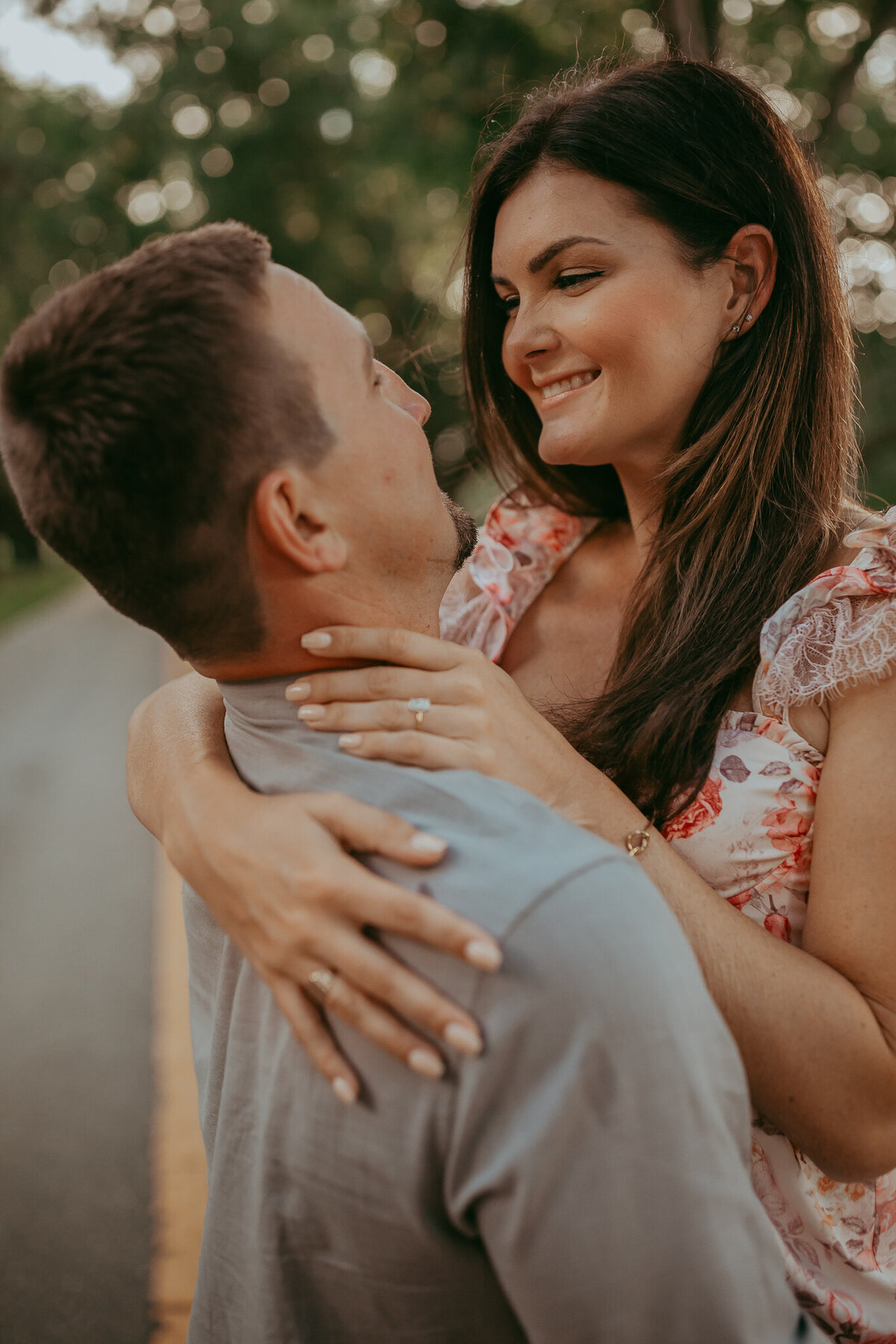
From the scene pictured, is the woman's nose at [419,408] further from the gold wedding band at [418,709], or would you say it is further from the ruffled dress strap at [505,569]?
the ruffled dress strap at [505,569]

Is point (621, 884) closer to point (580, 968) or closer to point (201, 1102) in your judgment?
point (580, 968)

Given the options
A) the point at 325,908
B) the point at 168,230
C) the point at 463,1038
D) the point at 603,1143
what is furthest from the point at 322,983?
the point at 168,230

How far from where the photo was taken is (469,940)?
3.53ft

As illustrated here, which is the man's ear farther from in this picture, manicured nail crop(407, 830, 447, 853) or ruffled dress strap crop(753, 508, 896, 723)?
ruffled dress strap crop(753, 508, 896, 723)

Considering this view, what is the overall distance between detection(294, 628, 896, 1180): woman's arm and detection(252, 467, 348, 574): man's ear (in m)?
0.12

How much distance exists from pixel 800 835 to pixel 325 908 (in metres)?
0.87

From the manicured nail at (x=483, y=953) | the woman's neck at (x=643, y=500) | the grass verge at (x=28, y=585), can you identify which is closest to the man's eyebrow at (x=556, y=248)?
the woman's neck at (x=643, y=500)

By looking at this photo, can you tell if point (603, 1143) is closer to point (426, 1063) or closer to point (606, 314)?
point (426, 1063)

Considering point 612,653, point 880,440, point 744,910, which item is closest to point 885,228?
point 880,440

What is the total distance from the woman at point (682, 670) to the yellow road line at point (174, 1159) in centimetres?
182

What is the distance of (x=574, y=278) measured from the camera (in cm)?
211

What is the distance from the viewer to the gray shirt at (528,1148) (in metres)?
1.07

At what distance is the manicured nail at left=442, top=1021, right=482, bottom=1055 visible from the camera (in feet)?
3.54

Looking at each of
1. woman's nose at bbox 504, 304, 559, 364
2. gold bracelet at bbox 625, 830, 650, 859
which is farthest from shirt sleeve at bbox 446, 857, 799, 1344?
A: woman's nose at bbox 504, 304, 559, 364
